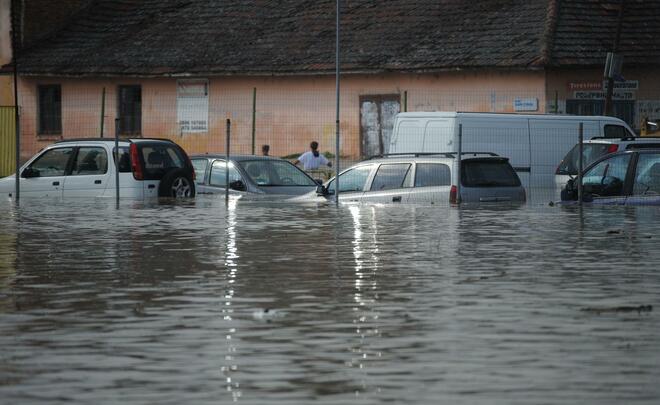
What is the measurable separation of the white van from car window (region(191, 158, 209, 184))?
364cm

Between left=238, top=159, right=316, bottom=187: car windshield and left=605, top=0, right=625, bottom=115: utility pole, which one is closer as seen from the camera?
left=238, top=159, right=316, bottom=187: car windshield

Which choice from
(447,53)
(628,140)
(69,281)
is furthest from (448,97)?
(69,281)

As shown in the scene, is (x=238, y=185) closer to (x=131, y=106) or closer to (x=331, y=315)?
(x=331, y=315)

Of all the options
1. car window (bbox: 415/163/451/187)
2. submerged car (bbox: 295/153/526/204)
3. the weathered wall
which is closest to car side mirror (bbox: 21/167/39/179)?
submerged car (bbox: 295/153/526/204)

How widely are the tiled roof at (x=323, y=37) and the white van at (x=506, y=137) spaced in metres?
9.93

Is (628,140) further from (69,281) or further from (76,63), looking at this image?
(76,63)

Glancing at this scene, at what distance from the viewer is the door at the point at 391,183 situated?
86.7ft

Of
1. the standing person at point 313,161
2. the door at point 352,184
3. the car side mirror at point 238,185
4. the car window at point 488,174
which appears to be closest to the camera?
the car window at point 488,174

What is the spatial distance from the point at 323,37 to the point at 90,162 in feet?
64.2

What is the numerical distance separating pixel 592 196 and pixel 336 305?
14433 millimetres

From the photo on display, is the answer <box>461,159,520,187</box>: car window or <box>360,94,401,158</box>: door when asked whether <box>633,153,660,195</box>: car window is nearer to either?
<box>461,159,520,187</box>: car window

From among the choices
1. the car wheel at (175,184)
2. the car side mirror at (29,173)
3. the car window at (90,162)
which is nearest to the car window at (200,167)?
the car wheel at (175,184)

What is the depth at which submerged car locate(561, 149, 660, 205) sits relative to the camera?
2489 cm

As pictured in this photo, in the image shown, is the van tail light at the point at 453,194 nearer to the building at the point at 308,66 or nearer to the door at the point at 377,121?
the building at the point at 308,66
